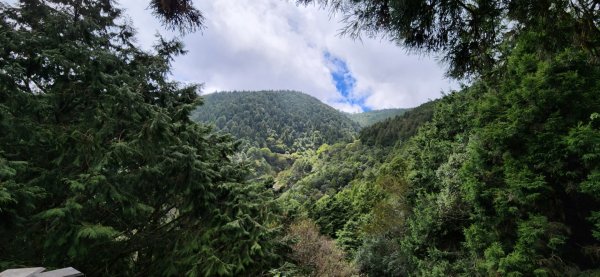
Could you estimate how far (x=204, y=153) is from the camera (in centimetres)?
838

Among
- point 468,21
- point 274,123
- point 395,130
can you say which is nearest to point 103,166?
point 468,21

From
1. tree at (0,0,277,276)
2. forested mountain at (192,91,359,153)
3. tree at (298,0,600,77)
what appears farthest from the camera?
forested mountain at (192,91,359,153)

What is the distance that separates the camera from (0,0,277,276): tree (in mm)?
5484

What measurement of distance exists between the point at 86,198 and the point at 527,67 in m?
11.8

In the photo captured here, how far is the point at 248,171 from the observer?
28.8ft

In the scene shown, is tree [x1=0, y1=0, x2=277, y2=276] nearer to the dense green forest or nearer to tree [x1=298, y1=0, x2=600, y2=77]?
the dense green forest

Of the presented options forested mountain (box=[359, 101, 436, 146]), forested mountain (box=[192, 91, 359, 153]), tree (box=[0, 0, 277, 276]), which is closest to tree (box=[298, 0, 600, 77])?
tree (box=[0, 0, 277, 276])

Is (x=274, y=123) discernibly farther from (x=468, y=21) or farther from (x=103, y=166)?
(x=468, y=21)

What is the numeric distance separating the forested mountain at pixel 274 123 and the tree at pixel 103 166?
121 metres

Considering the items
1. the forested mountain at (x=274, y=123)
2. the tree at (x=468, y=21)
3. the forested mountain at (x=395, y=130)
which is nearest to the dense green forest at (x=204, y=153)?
the tree at (x=468, y=21)

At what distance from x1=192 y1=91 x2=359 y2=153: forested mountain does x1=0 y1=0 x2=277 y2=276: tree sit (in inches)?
4753

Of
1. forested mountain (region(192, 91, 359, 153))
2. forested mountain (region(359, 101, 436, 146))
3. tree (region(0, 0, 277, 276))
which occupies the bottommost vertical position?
tree (region(0, 0, 277, 276))

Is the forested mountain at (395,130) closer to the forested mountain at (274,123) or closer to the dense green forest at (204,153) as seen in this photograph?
the forested mountain at (274,123)

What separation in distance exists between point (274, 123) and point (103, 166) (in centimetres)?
15778
